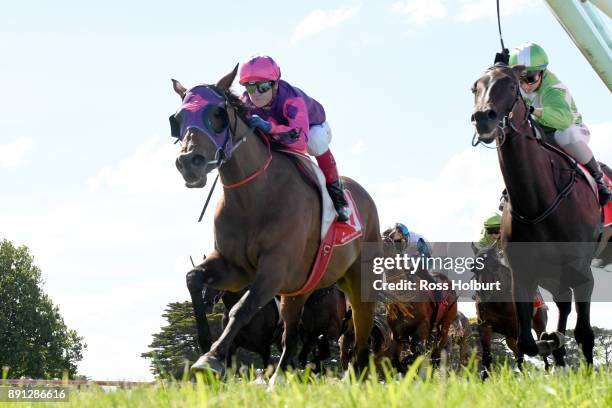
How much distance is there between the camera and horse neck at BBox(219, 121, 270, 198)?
8.33 metres

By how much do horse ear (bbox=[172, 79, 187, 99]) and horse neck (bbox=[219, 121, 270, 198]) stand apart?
0.52m

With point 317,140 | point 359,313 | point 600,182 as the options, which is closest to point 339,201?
point 317,140

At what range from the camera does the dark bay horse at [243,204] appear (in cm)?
769

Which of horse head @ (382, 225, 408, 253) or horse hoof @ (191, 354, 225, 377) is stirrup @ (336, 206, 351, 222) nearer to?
horse hoof @ (191, 354, 225, 377)

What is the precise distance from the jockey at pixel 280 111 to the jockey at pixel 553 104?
84.5 inches

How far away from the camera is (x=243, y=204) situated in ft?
27.2

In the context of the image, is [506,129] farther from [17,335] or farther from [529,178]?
[17,335]

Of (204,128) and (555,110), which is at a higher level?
(555,110)

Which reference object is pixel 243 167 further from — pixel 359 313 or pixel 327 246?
pixel 359 313

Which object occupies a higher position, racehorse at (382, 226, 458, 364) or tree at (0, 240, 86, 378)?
tree at (0, 240, 86, 378)

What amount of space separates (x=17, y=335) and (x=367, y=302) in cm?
4200

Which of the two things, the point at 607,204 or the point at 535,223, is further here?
the point at 607,204

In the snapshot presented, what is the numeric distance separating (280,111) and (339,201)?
1040 millimetres

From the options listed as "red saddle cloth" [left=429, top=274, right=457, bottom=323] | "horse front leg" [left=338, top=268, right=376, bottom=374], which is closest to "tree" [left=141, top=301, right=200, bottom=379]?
"red saddle cloth" [left=429, top=274, right=457, bottom=323]
